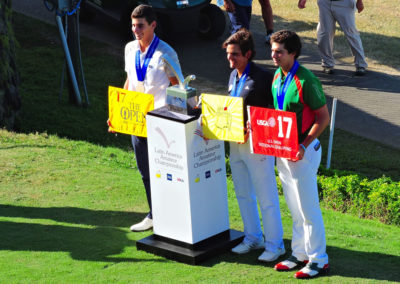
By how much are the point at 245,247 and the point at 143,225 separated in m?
1.26

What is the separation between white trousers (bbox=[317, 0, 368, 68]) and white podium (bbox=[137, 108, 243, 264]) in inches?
A: 306

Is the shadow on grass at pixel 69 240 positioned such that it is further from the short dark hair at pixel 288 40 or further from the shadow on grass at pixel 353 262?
the short dark hair at pixel 288 40

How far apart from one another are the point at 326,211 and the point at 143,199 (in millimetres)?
2114

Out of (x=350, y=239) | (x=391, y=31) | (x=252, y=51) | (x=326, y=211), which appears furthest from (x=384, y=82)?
(x=252, y=51)

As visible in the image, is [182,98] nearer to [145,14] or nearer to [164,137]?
[164,137]

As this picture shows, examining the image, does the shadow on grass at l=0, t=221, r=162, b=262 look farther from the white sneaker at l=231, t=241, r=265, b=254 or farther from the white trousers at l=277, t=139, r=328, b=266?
the white trousers at l=277, t=139, r=328, b=266

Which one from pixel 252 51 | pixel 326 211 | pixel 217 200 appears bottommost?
pixel 326 211

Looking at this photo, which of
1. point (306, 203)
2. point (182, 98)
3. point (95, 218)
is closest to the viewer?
point (306, 203)

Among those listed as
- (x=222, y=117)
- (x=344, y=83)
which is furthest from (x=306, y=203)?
(x=344, y=83)

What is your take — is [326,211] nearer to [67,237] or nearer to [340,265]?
[340,265]

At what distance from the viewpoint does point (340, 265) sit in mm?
6602

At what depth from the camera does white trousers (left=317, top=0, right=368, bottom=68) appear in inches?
545

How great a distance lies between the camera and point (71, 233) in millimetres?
7594

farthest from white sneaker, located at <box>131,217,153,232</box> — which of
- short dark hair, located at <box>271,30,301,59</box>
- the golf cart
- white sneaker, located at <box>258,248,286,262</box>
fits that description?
the golf cart
